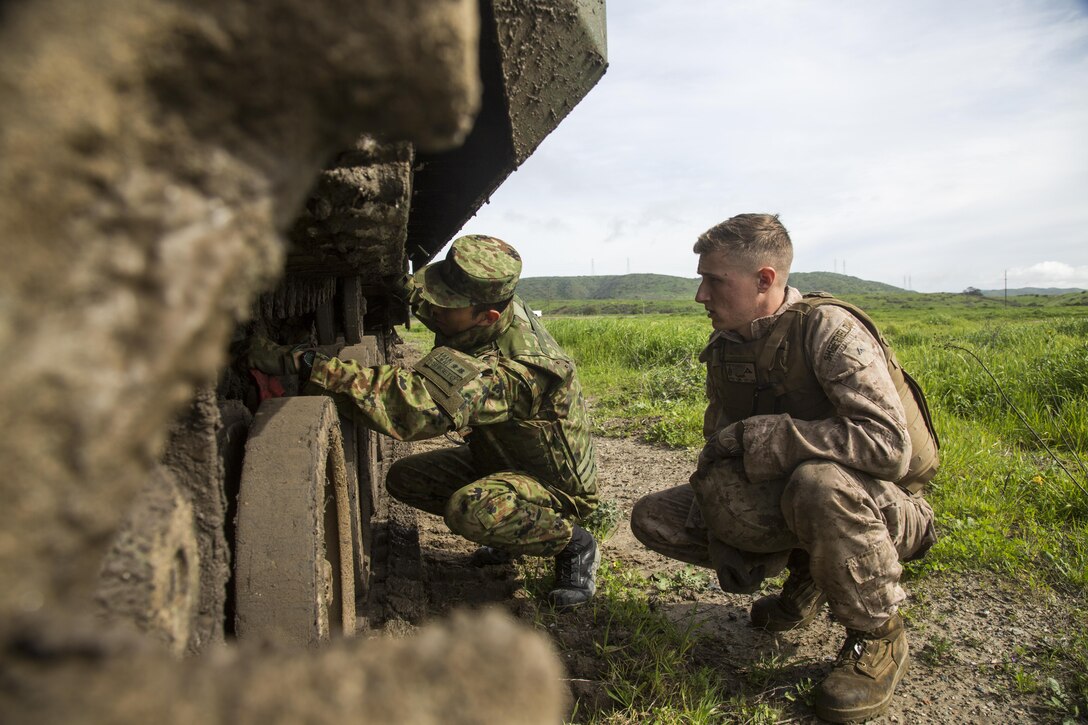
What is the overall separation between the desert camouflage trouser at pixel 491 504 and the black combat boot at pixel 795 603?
885mm

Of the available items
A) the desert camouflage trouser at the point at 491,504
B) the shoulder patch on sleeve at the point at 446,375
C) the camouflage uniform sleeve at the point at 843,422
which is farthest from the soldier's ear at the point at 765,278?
the desert camouflage trouser at the point at 491,504

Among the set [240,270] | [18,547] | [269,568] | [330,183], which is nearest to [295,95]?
[240,270]

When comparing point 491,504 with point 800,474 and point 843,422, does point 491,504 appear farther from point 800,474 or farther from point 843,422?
point 843,422

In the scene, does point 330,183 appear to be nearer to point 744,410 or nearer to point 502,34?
point 502,34

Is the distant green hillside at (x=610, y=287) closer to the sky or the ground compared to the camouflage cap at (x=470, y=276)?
closer to the sky

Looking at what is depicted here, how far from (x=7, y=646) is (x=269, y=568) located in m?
1.36

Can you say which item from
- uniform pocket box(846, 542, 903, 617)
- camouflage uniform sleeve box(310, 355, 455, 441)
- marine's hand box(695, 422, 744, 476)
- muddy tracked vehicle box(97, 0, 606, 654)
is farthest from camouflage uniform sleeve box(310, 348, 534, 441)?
uniform pocket box(846, 542, 903, 617)

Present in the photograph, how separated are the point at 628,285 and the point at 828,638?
5511 inches

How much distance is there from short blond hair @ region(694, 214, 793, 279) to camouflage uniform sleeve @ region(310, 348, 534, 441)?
108 centimetres

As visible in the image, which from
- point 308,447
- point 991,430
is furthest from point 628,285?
point 308,447

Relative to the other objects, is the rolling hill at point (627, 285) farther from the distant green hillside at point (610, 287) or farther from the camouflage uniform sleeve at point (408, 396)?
the camouflage uniform sleeve at point (408, 396)

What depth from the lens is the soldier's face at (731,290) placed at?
2947 mm

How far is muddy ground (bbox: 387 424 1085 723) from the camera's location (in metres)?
2.58

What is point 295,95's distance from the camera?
52cm
